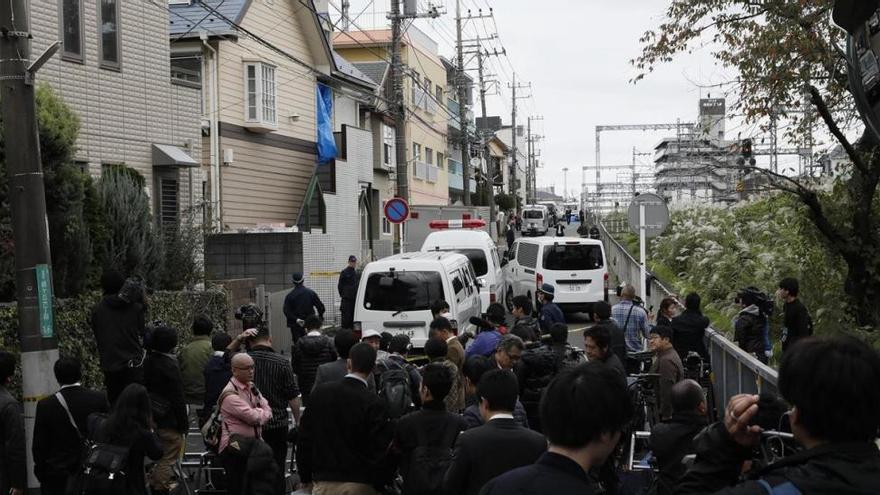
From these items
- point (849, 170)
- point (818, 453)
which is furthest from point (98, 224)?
point (818, 453)

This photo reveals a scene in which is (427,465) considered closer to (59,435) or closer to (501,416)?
(501,416)

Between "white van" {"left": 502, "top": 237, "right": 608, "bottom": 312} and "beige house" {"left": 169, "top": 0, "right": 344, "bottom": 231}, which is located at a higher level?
"beige house" {"left": 169, "top": 0, "right": 344, "bottom": 231}

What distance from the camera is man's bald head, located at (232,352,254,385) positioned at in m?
7.10

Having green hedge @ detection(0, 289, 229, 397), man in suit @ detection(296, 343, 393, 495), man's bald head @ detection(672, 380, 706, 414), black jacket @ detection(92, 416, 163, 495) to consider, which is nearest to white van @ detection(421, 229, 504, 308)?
green hedge @ detection(0, 289, 229, 397)

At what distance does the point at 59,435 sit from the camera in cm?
681

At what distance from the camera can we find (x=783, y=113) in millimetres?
12586

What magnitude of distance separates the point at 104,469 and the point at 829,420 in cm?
482

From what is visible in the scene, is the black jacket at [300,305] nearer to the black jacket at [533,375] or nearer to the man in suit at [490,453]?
the black jacket at [533,375]

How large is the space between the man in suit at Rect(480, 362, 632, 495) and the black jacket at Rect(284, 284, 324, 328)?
12.9 m

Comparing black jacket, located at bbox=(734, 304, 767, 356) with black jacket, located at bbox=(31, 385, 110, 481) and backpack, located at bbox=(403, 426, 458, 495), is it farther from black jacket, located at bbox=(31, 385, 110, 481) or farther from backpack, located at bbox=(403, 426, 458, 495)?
black jacket, located at bbox=(31, 385, 110, 481)

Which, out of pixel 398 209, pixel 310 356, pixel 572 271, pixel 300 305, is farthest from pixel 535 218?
pixel 310 356

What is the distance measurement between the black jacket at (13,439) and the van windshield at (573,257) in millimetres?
17205

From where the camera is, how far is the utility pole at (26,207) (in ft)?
25.2

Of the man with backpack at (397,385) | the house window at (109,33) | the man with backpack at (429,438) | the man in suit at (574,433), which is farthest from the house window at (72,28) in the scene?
the man in suit at (574,433)
